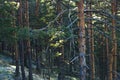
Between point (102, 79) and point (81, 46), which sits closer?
point (81, 46)

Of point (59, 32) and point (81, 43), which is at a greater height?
point (59, 32)

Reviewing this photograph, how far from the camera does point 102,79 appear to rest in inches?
1297

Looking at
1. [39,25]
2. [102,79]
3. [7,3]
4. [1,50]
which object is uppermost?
[7,3]

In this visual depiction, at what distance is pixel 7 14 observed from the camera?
20.6 metres

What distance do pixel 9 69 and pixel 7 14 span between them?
297 inches

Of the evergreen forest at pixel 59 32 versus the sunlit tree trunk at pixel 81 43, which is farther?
the evergreen forest at pixel 59 32

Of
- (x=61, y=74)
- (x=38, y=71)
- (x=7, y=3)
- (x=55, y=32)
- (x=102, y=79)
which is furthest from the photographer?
(x=102, y=79)

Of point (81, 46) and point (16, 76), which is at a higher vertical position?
point (81, 46)

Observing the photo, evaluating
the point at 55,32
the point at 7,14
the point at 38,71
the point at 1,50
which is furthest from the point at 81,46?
the point at 1,50

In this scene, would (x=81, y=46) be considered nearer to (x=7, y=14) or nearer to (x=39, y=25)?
(x=7, y=14)

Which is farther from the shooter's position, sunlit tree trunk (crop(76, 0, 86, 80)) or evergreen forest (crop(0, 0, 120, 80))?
evergreen forest (crop(0, 0, 120, 80))

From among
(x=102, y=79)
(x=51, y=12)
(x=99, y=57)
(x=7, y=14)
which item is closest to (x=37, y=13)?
(x=51, y=12)

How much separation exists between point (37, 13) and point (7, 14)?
563cm

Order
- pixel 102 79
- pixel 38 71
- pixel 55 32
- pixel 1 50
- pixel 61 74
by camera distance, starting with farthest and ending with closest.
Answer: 1. pixel 1 50
2. pixel 102 79
3. pixel 38 71
4. pixel 61 74
5. pixel 55 32
